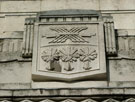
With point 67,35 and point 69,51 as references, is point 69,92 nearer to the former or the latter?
point 69,51

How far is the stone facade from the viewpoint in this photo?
40.0ft

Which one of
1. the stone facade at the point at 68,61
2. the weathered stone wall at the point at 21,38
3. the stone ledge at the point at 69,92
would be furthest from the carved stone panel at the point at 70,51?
the stone ledge at the point at 69,92

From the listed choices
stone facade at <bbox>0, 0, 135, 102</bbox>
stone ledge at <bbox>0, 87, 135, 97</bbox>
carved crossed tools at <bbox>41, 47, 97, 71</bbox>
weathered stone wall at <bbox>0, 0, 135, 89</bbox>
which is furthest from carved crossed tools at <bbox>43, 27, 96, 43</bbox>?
stone ledge at <bbox>0, 87, 135, 97</bbox>

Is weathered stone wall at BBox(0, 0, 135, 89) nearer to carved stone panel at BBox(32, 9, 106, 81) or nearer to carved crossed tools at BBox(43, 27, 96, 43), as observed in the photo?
carved stone panel at BBox(32, 9, 106, 81)

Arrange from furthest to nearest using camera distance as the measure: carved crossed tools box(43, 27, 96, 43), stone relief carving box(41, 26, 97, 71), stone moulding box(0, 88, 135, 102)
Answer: carved crossed tools box(43, 27, 96, 43), stone relief carving box(41, 26, 97, 71), stone moulding box(0, 88, 135, 102)

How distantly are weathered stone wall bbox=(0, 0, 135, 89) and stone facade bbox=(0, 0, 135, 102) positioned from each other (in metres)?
0.03

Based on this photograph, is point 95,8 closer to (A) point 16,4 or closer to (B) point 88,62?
(A) point 16,4

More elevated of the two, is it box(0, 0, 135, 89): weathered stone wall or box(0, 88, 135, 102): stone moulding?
box(0, 0, 135, 89): weathered stone wall

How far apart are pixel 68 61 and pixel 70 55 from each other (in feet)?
0.67

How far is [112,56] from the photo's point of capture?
13445mm

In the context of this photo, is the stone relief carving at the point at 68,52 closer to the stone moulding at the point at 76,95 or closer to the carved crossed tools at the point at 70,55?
the carved crossed tools at the point at 70,55

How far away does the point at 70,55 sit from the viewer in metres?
13.1

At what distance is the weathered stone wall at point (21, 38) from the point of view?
1306 cm

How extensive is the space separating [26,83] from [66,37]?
1.81 metres
